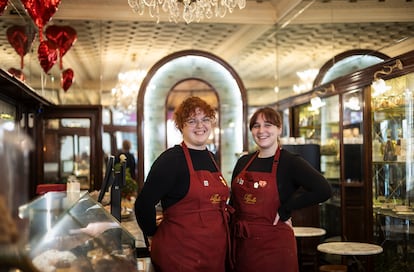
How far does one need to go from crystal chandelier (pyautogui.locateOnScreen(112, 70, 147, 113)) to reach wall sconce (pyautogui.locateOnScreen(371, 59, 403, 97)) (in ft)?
14.9

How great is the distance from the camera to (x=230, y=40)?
936cm

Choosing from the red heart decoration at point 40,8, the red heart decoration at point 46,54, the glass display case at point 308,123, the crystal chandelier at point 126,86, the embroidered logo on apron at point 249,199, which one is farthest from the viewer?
the crystal chandelier at point 126,86

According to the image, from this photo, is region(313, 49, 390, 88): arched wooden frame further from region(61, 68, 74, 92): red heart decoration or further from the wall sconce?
region(61, 68, 74, 92): red heart decoration

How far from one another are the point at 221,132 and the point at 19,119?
363 centimetres

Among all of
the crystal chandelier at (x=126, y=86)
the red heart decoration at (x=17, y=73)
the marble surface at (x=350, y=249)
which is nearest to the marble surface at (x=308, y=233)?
the marble surface at (x=350, y=249)

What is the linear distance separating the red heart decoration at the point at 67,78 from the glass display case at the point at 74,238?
5.65m

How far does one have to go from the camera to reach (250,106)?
9.80 m

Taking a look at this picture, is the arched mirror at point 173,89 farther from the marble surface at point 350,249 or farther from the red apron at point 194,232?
the red apron at point 194,232

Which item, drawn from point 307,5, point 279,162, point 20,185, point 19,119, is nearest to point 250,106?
point 307,5

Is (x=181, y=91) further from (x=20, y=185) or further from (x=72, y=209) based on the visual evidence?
(x=20, y=185)

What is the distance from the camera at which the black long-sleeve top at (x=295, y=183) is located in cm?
323

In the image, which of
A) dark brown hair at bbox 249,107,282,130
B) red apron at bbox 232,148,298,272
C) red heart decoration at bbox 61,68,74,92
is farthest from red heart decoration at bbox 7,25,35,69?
red apron at bbox 232,148,298,272

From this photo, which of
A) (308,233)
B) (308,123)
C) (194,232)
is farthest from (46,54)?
(194,232)

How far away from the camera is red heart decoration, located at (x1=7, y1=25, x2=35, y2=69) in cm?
596
